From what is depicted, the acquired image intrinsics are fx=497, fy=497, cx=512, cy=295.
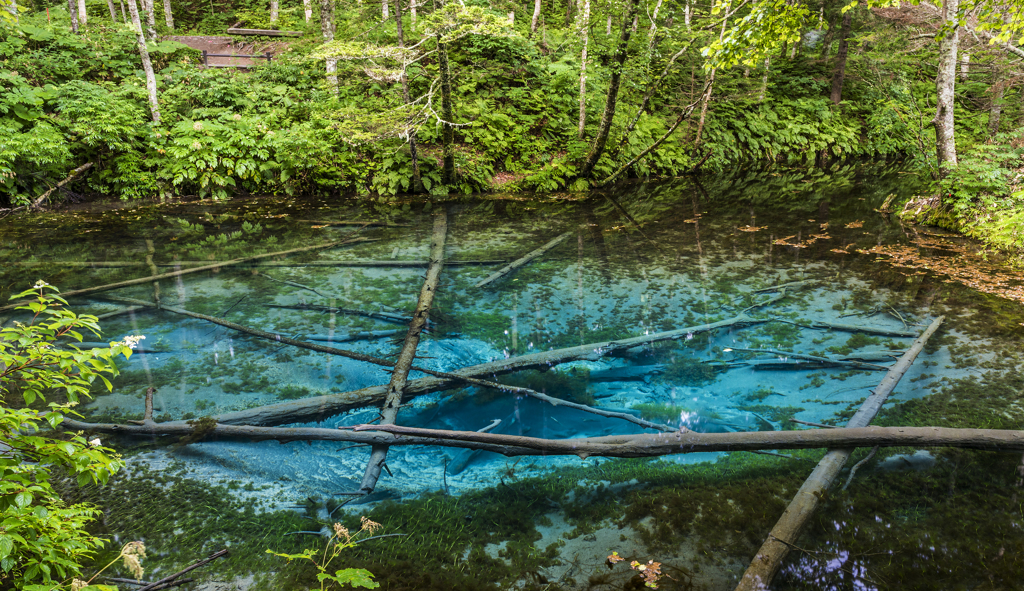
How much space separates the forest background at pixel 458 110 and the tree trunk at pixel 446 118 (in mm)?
62

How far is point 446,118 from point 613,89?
4205mm

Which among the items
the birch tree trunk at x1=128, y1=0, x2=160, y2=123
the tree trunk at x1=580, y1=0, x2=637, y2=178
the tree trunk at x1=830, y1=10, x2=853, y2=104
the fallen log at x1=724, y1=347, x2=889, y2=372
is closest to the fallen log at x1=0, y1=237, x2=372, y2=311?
the tree trunk at x1=580, y1=0, x2=637, y2=178

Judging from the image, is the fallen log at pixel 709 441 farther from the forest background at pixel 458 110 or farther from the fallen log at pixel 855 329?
the forest background at pixel 458 110

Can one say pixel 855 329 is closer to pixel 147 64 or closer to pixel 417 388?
pixel 417 388

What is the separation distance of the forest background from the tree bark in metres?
4.86

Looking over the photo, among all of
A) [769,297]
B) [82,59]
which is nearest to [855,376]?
[769,297]

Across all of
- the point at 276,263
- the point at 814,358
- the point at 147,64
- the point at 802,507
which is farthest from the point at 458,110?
the point at 802,507

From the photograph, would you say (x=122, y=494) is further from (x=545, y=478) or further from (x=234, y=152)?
(x=234, y=152)

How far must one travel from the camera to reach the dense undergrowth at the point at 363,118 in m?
11.8

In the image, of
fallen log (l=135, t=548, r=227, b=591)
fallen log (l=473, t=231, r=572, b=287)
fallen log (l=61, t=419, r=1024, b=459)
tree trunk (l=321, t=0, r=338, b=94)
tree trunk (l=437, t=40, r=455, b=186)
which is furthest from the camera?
tree trunk (l=321, t=0, r=338, b=94)

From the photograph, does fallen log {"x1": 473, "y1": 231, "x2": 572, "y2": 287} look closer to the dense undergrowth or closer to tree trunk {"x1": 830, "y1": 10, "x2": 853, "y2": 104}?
the dense undergrowth

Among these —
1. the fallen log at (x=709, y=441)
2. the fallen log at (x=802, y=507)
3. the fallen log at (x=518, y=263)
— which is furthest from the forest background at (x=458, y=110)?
the fallen log at (x=709, y=441)

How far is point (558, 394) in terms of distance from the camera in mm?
4605

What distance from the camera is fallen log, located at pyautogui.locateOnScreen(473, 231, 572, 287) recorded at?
24.0 ft
